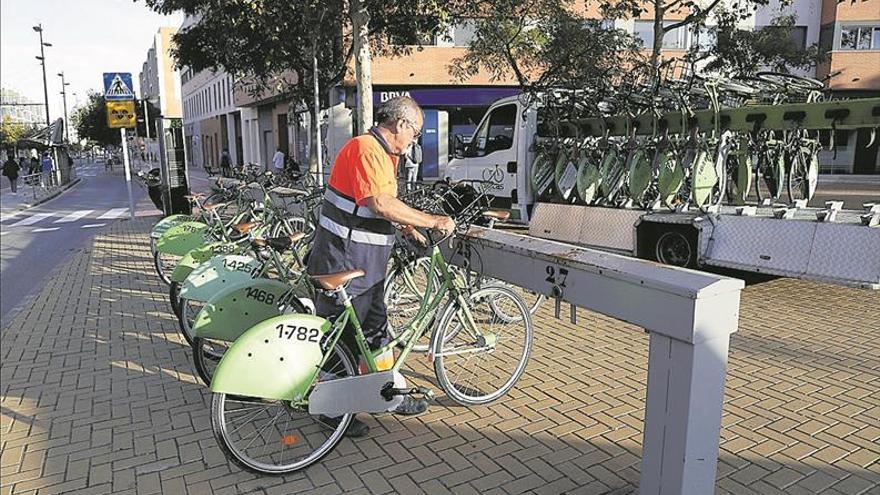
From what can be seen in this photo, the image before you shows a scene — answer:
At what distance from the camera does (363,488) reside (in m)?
3.23

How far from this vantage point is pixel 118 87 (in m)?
13.4

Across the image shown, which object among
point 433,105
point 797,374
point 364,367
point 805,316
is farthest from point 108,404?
point 433,105

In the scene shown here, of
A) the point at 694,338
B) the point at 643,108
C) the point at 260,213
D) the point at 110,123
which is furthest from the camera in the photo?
the point at 110,123

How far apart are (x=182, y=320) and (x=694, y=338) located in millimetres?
4140

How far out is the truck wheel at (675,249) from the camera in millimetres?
7305

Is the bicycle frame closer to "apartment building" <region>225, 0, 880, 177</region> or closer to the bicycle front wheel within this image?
the bicycle front wheel

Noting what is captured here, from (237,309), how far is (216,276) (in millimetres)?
821

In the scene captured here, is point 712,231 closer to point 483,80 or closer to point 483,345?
point 483,345

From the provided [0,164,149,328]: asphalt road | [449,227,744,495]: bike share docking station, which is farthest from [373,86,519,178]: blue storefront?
[449,227,744,495]: bike share docking station

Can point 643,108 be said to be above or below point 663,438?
above

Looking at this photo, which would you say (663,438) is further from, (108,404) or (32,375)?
(32,375)

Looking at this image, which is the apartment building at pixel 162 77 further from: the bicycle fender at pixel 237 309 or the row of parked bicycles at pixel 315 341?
the bicycle fender at pixel 237 309

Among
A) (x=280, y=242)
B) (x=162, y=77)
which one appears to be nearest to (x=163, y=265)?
(x=280, y=242)

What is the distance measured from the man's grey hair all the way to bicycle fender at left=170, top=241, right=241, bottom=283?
7.94ft
